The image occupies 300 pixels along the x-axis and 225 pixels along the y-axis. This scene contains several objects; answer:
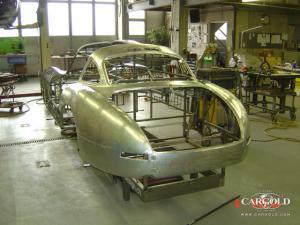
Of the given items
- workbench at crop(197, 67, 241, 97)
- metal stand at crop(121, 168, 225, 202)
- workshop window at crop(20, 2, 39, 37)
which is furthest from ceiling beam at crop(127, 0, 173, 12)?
metal stand at crop(121, 168, 225, 202)

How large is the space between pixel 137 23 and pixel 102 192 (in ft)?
41.2

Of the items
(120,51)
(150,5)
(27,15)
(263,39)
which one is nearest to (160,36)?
(150,5)

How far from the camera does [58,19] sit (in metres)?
13.3

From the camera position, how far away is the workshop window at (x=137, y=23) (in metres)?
14.6

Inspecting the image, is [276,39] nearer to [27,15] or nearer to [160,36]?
[160,36]

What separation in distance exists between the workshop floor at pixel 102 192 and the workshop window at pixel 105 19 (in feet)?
33.6

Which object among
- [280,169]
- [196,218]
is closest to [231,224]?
[196,218]

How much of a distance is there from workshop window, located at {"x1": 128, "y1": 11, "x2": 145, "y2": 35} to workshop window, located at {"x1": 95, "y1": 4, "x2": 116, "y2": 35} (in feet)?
2.64

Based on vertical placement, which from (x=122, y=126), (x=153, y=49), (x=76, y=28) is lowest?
(x=122, y=126)

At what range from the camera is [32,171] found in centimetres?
362

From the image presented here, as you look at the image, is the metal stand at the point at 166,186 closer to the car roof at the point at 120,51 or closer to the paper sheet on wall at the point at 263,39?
the car roof at the point at 120,51

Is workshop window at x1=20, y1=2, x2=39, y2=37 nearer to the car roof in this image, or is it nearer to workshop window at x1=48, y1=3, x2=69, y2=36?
workshop window at x1=48, y1=3, x2=69, y2=36

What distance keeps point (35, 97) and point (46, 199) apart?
567 centimetres

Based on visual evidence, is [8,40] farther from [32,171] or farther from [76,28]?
[32,171]
